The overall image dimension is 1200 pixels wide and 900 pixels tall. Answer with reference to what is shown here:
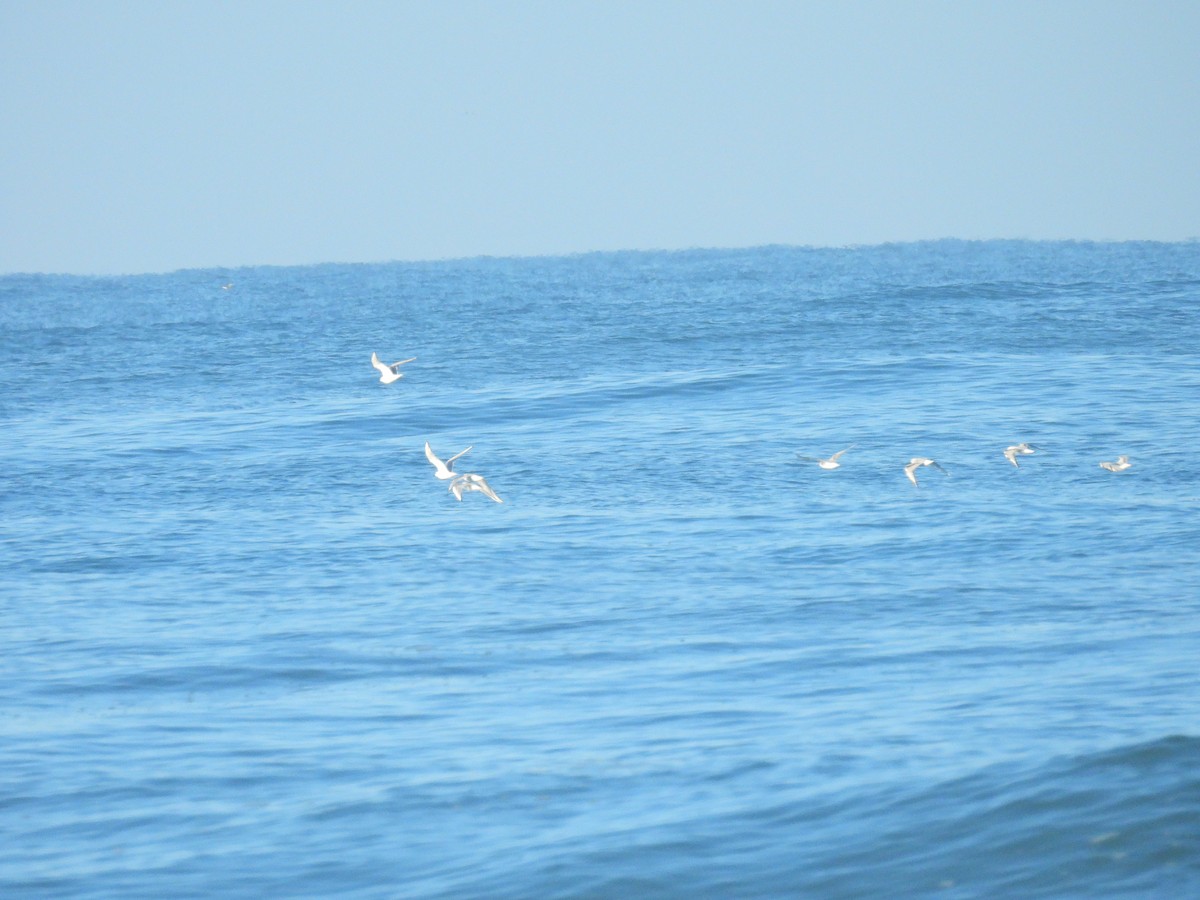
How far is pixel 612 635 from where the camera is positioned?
753 inches

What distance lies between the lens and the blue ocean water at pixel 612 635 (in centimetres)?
1252

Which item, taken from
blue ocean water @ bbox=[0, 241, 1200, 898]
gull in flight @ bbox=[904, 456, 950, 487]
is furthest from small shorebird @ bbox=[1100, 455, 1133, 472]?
gull in flight @ bbox=[904, 456, 950, 487]

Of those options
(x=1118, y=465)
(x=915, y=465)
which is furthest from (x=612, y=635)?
(x=1118, y=465)

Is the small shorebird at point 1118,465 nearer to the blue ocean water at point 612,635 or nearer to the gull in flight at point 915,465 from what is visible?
the blue ocean water at point 612,635

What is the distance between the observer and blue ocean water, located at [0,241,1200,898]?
12.5 m

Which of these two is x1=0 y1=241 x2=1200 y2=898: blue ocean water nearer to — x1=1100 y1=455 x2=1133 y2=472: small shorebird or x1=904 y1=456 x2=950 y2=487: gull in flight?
x1=1100 y1=455 x2=1133 y2=472: small shorebird

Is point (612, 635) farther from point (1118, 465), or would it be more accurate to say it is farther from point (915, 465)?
point (1118, 465)

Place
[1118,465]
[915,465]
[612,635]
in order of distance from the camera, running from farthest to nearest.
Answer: [1118,465] → [915,465] → [612,635]

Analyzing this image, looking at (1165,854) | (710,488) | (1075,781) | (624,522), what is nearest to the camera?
(1165,854)

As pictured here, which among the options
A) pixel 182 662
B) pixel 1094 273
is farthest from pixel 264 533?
pixel 1094 273

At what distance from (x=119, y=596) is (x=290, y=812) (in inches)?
374

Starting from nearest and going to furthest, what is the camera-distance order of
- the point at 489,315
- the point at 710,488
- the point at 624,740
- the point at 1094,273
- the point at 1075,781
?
the point at 1075,781 → the point at 624,740 → the point at 710,488 → the point at 489,315 → the point at 1094,273

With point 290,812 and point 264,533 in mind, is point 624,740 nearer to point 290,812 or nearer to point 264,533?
point 290,812

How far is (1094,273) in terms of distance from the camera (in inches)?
3095
